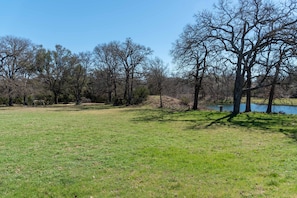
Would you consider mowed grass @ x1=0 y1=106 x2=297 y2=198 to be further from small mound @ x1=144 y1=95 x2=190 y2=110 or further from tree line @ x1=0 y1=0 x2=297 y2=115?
small mound @ x1=144 y1=95 x2=190 y2=110

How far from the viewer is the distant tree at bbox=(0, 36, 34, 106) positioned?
24.1 meters

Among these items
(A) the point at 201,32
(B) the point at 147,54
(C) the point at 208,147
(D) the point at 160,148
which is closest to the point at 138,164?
(D) the point at 160,148

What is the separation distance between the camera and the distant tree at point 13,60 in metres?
24.1

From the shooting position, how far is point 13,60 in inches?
1062

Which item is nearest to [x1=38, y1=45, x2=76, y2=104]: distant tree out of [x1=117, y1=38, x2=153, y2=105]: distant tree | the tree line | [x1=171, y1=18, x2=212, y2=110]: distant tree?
the tree line

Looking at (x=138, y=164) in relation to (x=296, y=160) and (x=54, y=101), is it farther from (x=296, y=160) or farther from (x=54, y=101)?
(x=54, y=101)

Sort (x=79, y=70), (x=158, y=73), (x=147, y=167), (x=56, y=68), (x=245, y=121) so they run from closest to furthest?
(x=147, y=167) → (x=245, y=121) → (x=158, y=73) → (x=79, y=70) → (x=56, y=68)

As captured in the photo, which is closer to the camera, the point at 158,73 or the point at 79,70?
the point at 158,73

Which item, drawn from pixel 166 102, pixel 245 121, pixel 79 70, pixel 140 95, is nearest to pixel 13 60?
pixel 79 70

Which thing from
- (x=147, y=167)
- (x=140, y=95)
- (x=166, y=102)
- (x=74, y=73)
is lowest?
(x=147, y=167)

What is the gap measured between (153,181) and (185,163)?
1.17 meters

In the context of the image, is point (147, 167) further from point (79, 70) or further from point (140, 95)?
point (79, 70)

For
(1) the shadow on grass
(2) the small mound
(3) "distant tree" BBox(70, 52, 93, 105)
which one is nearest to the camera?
(1) the shadow on grass

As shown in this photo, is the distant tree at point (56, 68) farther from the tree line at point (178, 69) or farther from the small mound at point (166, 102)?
the small mound at point (166, 102)
